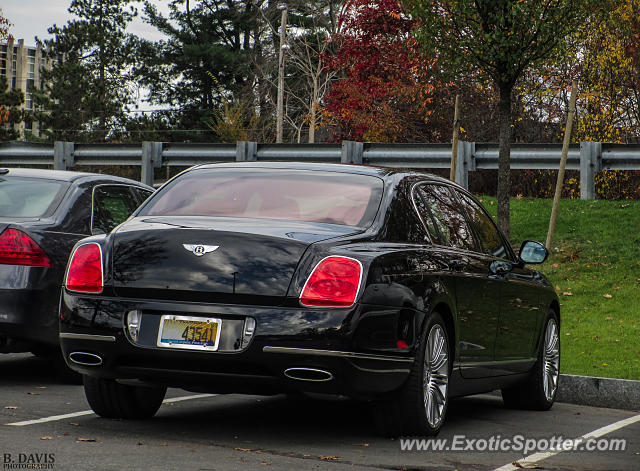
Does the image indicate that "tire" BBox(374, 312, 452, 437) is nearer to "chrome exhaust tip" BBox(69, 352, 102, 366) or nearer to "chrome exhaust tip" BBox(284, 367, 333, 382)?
"chrome exhaust tip" BBox(284, 367, 333, 382)

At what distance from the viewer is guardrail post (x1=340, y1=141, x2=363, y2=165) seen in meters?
18.0

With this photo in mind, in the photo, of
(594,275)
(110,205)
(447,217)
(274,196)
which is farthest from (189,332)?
(594,275)

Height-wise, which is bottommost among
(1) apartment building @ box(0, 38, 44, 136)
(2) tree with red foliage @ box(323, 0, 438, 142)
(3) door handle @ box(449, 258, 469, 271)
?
(3) door handle @ box(449, 258, 469, 271)

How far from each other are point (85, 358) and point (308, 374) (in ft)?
4.04

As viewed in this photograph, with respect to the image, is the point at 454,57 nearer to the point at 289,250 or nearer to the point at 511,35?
the point at 511,35

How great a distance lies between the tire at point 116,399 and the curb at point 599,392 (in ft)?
12.0

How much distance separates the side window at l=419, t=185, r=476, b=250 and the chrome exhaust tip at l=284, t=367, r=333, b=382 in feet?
4.98

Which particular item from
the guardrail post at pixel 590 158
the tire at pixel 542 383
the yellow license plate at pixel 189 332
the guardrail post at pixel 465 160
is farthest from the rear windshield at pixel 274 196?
the guardrail post at pixel 465 160

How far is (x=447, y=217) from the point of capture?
275 inches

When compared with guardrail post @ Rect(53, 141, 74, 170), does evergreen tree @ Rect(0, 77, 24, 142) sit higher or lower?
higher

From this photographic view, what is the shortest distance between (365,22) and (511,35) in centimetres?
1687

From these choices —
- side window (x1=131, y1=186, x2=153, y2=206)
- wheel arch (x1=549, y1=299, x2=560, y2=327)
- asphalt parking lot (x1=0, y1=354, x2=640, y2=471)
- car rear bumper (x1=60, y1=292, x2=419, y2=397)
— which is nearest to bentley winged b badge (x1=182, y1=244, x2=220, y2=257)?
car rear bumper (x1=60, y1=292, x2=419, y2=397)

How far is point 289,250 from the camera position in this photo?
557 cm

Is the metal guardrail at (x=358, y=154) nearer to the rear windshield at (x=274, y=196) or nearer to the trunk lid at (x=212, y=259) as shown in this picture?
the rear windshield at (x=274, y=196)
